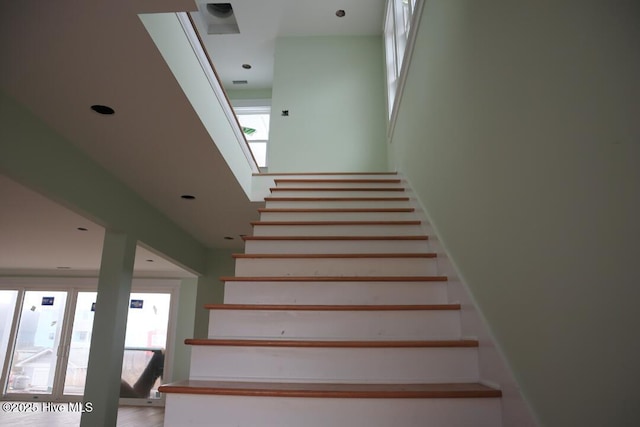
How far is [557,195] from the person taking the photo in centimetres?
120

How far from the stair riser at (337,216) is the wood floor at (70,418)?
13.1ft

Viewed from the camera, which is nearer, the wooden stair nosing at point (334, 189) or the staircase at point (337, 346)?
the staircase at point (337, 346)

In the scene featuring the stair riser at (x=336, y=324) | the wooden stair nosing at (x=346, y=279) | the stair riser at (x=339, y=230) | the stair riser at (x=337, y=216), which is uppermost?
the stair riser at (x=337, y=216)

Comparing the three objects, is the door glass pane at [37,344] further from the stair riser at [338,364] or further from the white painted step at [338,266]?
the stair riser at [338,364]

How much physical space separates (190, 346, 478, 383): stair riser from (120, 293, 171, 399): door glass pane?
660 centimetres

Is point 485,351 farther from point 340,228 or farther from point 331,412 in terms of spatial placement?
point 340,228

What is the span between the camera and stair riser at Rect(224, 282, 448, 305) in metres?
2.36

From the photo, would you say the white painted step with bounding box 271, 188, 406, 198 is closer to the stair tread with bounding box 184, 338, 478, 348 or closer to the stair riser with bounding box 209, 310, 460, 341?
the stair riser with bounding box 209, 310, 460, 341

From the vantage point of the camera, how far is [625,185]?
36.2 inches

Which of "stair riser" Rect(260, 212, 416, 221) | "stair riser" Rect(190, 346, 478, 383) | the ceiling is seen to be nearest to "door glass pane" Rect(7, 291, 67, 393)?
the ceiling

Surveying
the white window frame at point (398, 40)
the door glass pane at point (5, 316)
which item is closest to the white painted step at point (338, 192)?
the white window frame at point (398, 40)

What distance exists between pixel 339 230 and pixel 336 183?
50.5 inches

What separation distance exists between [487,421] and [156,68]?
7.30 ft

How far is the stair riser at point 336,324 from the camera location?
83.1 inches
